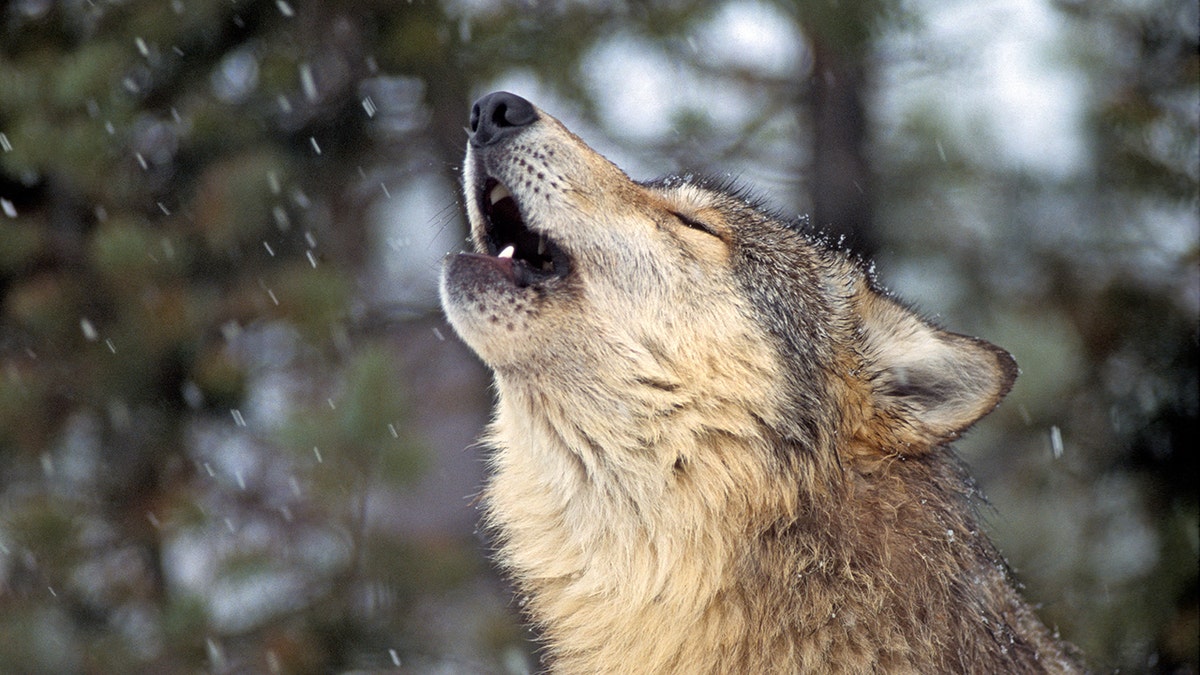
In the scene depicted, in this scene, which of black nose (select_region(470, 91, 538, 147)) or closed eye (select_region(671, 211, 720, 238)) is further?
closed eye (select_region(671, 211, 720, 238))

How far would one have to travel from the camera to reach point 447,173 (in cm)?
637

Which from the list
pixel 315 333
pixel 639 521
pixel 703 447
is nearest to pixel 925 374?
pixel 703 447

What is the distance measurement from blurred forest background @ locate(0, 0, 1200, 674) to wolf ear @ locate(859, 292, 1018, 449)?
1193 millimetres

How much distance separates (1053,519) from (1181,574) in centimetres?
132

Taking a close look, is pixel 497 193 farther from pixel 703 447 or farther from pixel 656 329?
pixel 703 447

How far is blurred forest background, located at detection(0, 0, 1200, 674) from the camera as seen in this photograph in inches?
190

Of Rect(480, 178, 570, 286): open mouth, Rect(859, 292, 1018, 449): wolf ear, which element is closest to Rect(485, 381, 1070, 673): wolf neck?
Rect(859, 292, 1018, 449): wolf ear

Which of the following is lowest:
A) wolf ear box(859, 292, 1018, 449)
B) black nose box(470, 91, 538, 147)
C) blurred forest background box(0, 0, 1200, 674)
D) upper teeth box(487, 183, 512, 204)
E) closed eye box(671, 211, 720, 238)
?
blurred forest background box(0, 0, 1200, 674)

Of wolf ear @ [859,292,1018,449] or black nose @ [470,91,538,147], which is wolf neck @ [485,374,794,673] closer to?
wolf ear @ [859,292,1018,449]

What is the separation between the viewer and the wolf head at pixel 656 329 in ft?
9.53

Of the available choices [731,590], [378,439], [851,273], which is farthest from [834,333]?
[378,439]

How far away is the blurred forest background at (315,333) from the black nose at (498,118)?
137 centimetres

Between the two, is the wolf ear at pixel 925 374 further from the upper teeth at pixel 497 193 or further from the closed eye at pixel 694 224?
the upper teeth at pixel 497 193

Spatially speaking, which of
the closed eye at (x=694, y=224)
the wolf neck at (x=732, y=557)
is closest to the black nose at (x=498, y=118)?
the closed eye at (x=694, y=224)
